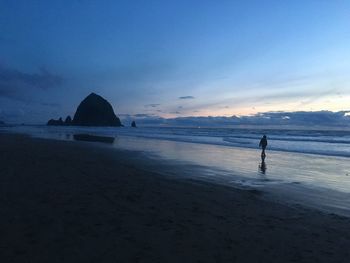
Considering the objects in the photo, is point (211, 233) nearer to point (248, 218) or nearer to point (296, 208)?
point (248, 218)

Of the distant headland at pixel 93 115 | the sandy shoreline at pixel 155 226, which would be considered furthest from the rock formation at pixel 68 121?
the sandy shoreline at pixel 155 226

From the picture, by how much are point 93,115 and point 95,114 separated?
118 cm

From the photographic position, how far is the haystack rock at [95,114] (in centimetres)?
17215

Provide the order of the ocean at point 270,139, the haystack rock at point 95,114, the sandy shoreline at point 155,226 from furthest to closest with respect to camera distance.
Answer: the haystack rock at point 95,114, the ocean at point 270,139, the sandy shoreline at point 155,226

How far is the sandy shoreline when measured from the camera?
547 cm

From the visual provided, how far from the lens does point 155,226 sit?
22.4ft

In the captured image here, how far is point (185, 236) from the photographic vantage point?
632cm

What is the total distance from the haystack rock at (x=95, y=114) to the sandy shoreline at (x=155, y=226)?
163 m

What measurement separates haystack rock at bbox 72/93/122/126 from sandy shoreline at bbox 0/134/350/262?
534 feet

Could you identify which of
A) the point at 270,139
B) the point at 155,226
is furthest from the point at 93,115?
the point at 155,226

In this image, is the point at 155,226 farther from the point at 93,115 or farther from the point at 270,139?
the point at 93,115

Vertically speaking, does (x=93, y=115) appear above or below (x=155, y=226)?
above

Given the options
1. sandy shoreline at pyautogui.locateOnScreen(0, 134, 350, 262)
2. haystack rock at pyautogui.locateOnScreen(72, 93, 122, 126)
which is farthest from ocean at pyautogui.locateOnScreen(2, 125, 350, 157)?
haystack rock at pyautogui.locateOnScreen(72, 93, 122, 126)

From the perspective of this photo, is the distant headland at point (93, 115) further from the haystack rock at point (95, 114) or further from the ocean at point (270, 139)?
the ocean at point (270, 139)
